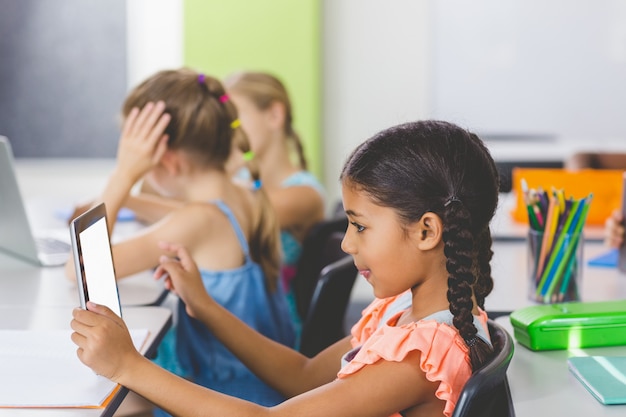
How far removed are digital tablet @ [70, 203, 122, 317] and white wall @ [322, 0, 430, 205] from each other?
2963mm

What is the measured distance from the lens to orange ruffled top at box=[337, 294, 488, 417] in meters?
1.10

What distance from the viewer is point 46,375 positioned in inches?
47.2

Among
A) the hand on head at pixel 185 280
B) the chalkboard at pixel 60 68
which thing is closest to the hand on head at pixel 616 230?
the hand on head at pixel 185 280

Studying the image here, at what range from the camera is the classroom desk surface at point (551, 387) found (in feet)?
3.63

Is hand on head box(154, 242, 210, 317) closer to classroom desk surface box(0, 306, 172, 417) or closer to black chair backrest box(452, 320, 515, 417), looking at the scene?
classroom desk surface box(0, 306, 172, 417)

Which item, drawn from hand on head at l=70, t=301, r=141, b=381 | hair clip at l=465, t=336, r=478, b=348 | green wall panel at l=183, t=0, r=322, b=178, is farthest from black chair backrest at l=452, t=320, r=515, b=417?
green wall panel at l=183, t=0, r=322, b=178

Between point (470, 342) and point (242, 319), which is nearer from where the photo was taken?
point (470, 342)

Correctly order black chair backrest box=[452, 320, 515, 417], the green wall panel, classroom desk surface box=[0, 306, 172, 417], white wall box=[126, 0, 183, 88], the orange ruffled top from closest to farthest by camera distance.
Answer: black chair backrest box=[452, 320, 515, 417]
the orange ruffled top
classroom desk surface box=[0, 306, 172, 417]
the green wall panel
white wall box=[126, 0, 183, 88]

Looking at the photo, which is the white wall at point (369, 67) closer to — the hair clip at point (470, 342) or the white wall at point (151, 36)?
the white wall at point (151, 36)

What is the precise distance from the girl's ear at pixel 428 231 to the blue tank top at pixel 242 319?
24.1 inches

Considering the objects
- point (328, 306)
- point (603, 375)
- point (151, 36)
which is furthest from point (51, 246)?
point (151, 36)

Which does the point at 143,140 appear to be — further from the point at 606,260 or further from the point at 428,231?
the point at 606,260

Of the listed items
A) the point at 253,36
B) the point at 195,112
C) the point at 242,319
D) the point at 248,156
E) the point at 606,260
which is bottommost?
the point at 242,319

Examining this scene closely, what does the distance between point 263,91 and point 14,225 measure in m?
1.03
